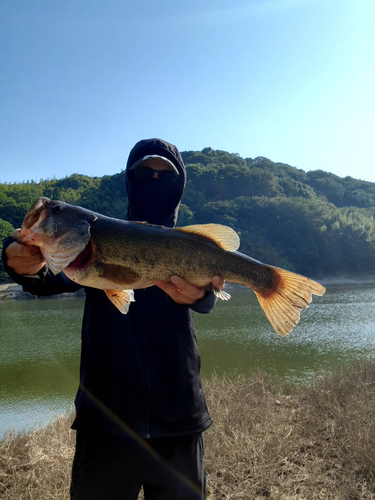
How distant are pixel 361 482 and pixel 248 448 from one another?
126 cm

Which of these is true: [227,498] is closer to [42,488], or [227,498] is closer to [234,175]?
[42,488]

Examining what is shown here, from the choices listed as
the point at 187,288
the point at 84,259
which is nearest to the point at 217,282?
the point at 187,288

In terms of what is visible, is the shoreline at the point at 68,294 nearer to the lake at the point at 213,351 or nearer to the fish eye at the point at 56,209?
the lake at the point at 213,351

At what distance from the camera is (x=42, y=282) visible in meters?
2.38

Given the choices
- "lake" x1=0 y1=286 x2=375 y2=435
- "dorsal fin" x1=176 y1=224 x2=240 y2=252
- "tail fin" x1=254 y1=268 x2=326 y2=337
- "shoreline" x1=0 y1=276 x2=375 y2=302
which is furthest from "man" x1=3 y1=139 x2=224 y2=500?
"shoreline" x1=0 y1=276 x2=375 y2=302

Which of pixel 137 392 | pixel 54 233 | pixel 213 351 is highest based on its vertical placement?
pixel 54 233

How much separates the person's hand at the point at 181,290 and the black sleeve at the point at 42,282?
2.03ft

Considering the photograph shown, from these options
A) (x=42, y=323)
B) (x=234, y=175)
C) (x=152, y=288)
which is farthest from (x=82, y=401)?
(x=234, y=175)

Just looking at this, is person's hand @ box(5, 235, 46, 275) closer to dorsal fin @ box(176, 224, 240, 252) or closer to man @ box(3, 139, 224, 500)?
man @ box(3, 139, 224, 500)

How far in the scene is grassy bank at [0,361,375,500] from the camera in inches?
149

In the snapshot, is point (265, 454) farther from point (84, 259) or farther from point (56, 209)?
point (56, 209)

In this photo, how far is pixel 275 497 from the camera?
366 centimetres

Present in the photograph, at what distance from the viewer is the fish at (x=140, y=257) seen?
2.13 m

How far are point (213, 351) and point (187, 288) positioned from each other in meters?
12.2
